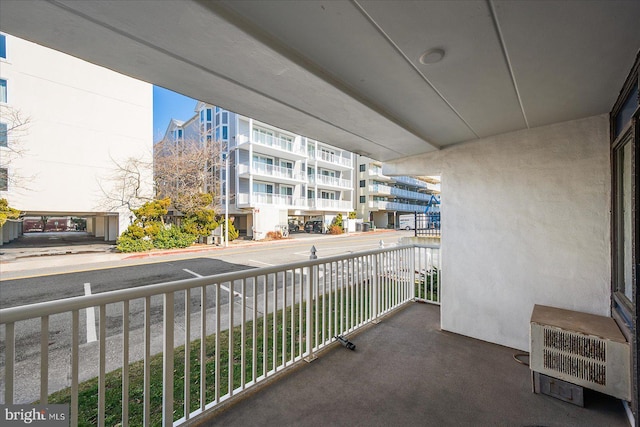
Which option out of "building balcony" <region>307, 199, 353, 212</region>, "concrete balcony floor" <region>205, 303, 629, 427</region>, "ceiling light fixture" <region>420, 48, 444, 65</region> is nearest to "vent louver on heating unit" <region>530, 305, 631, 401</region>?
"concrete balcony floor" <region>205, 303, 629, 427</region>

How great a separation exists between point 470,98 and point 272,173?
1747 centimetres

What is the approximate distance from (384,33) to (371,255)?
8.36 ft

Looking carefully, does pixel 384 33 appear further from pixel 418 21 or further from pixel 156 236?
pixel 156 236

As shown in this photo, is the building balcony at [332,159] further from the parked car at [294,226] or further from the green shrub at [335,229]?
the parked car at [294,226]

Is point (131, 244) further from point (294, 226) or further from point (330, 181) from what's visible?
point (294, 226)

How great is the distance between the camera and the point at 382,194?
92.0ft

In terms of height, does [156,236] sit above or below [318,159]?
below

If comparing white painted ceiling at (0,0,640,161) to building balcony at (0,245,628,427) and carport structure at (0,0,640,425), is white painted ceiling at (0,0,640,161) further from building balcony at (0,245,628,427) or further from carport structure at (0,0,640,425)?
building balcony at (0,245,628,427)

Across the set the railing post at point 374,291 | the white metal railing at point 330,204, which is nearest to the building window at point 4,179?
the railing post at point 374,291

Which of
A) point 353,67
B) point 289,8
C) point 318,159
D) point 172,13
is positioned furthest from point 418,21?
point 318,159

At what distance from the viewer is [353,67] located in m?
1.62

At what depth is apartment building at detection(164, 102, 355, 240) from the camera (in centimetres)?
1745

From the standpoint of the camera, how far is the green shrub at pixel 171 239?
11797mm

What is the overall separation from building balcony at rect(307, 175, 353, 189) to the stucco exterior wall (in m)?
18.6
